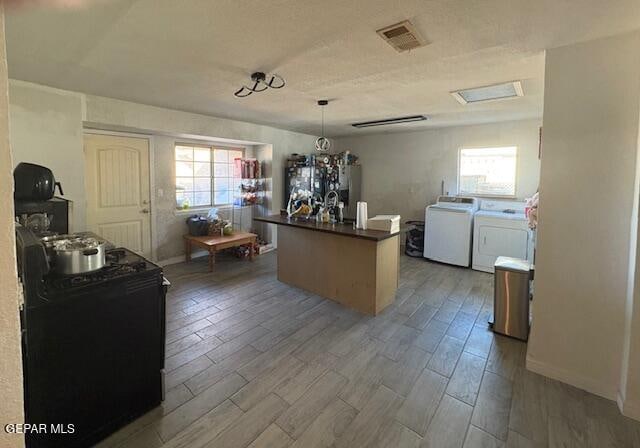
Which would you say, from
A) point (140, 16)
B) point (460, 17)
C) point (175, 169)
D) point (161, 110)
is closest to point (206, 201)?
point (175, 169)

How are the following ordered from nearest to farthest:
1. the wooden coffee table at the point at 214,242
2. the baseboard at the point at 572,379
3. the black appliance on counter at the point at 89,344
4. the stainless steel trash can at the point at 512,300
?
the black appliance on counter at the point at 89,344
the baseboard at the point at 572,379
the stainless steel trash can at the point at 512,300
the wooden coffee table at the point at 214,242

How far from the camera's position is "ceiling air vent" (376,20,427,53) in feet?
6.05

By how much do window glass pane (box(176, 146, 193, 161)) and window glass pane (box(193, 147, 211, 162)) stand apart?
0.24ft

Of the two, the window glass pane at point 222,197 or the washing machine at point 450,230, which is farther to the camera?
the window glass pane at point 222,197

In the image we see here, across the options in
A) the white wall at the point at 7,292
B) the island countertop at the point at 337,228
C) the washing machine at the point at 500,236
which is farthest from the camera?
the washing machine at the point at 500,236

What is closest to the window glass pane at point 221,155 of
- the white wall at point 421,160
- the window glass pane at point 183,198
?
the window glass pane at point 183,198

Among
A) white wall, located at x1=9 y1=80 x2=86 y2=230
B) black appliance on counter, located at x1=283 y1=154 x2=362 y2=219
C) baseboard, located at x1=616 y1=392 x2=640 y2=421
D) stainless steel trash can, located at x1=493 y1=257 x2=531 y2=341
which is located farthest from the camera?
black appliance on counter, located at x1=283 y1=154 x2=362 y2=219

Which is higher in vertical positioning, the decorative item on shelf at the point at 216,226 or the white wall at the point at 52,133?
the white wall at the point at 52,133

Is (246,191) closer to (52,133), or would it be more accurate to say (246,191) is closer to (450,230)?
(52,133)

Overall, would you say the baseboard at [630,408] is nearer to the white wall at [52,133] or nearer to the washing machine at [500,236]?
the washing machine at [500,236]

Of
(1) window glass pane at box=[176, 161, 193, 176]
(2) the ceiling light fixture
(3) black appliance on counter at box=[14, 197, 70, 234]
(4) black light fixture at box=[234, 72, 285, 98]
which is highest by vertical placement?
(2) the ceiling light fixture

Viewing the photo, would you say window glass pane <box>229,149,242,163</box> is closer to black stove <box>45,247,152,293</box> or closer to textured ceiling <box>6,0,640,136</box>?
textured ceiling <box>6,0,640,136</box>

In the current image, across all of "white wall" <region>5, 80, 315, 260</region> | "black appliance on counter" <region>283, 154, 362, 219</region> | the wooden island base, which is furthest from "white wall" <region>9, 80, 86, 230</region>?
"black appliance on counter" <region>283, 154, 362, 219</region>

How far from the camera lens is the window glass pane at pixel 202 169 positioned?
17.1 feet
